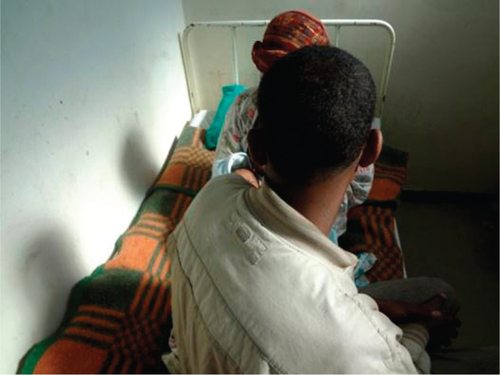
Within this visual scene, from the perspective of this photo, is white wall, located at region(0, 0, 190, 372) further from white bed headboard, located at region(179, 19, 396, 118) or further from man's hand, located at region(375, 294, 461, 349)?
man's hand, located at region(375, 294, 461, 349)

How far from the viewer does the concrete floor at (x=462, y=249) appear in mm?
1555

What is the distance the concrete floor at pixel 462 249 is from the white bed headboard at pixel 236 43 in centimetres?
69

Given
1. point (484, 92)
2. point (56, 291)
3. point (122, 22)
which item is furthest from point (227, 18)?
point (56, 291)

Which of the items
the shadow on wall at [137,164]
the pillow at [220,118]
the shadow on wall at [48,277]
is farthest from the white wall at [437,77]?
the shadow on wall at [48,277]

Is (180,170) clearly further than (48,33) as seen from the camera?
Yes

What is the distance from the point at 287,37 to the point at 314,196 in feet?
2.31

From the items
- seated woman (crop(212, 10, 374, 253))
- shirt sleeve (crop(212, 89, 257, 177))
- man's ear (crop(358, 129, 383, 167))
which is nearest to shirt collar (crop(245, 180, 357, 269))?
man's ear (crop(358, 129, 383, 167))

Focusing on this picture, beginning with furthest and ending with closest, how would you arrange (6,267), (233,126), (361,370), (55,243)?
(233,126), (55,243), (6,267), (361,370)

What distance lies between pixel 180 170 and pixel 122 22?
2.08 feet

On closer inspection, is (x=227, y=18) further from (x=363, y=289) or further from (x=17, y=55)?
(x=363, y=289)

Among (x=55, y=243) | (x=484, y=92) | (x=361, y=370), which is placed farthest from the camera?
(x=484, y=92)

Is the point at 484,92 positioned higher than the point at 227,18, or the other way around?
the point at 227,18

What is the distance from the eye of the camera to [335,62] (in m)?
0.53

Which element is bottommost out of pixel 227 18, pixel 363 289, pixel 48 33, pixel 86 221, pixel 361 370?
pixel 363 289
